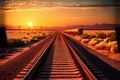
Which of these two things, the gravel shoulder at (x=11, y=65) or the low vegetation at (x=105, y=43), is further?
the low vegetation at (x=105, y=43)

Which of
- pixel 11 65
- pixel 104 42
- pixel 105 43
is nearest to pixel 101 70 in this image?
pixel 11 65

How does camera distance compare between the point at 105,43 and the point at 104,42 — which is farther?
the point at 104,42

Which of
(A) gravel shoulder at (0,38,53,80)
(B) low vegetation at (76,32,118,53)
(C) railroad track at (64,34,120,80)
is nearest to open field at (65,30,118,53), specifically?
(B) low vegetation at (76,32,118,53)

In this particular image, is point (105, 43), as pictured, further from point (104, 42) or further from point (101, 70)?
point (101, 70)

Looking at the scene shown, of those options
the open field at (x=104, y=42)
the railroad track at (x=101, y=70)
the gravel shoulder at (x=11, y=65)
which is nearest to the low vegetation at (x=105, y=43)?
the open field at (x=104, y=42)

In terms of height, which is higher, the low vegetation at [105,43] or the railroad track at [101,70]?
the railroad track at [101,70]

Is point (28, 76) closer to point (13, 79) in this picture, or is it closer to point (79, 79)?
point (13, 79)

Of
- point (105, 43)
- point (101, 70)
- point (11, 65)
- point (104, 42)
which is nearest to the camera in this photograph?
point (101, 70)

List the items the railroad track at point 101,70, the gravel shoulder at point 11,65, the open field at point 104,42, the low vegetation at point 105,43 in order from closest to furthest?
the railroad track at point 101,70 < the gravel shoulder at point 11,65 < the low vegetation at point 105,43 < the open field at point 104,42

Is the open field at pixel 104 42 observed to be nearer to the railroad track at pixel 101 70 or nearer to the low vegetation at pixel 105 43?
the low vegetation at pixel 105 43

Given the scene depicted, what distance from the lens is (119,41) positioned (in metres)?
20.3

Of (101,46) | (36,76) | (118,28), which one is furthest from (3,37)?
(36,76)

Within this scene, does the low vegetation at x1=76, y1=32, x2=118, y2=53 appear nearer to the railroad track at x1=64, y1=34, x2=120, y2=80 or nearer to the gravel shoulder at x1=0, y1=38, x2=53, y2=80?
the railroad track at x1=64, y1=34, x2=120, y2=80

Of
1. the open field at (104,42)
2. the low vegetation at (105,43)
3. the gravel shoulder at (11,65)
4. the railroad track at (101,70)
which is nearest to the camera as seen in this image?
the railroad track at (101,70)
